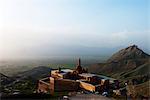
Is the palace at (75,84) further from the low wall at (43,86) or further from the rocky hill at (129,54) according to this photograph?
the rocky hill at (129,54)

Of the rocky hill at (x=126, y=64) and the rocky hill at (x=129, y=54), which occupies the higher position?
the rocky hill at (x=129, y=54)

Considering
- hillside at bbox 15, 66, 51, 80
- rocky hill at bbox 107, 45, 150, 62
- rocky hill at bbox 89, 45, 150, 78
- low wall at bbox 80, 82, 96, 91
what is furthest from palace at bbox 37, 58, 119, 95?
rocky hill at bbox 107, 45, 150, 62

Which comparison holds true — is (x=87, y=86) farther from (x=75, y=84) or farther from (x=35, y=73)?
(x=35, y=73)

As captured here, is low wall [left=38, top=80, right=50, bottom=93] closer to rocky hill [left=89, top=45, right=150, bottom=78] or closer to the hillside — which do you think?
the hillside

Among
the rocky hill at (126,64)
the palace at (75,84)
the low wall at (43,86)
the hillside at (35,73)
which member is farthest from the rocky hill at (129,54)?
the low wall at (43,86)

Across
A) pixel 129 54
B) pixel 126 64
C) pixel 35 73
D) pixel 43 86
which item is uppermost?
pixel 129 54

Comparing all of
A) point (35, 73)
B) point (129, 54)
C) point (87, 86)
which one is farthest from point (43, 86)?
point (129, 54)

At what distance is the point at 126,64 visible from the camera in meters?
13.2

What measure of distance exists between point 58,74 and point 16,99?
346 cm

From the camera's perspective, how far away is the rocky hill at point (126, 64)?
451 inches

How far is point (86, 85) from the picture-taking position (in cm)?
639

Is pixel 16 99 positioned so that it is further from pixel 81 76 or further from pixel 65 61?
pixel 65 61

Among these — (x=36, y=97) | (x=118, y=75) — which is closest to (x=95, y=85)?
(x=36, y=97)

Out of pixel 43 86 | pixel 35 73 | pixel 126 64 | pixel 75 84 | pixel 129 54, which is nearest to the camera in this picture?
pixel 75 84
